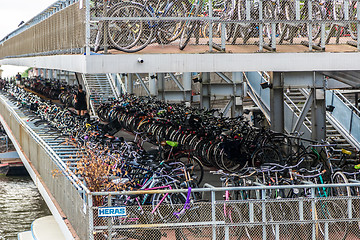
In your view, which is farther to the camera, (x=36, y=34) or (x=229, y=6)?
(x=36, y=34)

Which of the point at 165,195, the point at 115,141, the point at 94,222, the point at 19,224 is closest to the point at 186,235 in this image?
the point at 165,195

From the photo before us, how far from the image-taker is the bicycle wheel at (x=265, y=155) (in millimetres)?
14797

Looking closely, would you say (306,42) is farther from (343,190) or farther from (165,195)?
(165,195)

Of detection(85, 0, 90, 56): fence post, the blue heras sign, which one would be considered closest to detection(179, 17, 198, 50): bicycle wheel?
detection(85, 0, 90, 56): fence post

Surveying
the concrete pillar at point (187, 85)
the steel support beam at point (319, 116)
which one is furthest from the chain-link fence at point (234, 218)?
the concrete pillar at point (187, 85)

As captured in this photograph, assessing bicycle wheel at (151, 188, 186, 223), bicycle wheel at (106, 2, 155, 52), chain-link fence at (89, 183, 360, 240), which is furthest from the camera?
bicycle wheel at (106, 2, 155, 52)

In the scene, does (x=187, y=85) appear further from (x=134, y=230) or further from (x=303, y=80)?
(x=134, y=230)

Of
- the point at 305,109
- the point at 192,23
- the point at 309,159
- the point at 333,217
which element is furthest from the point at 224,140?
the point at 333,217

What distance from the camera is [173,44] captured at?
524 inches

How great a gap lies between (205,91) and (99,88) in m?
10.9

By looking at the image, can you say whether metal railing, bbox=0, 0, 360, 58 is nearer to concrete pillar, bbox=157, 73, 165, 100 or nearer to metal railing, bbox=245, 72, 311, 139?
metal railing, bbox=245, 72, 311, 139

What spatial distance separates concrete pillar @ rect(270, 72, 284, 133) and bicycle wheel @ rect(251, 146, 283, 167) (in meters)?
2.47

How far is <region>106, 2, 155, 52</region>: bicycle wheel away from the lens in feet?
38.4

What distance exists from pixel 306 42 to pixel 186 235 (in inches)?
226
